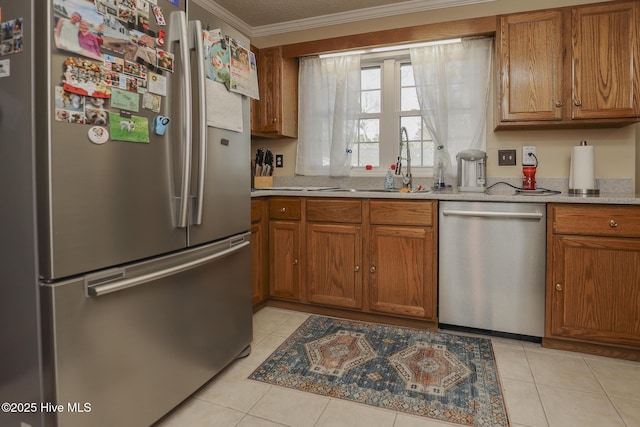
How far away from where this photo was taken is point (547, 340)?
2234mm

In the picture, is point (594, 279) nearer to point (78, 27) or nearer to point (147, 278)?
point (147, 278)

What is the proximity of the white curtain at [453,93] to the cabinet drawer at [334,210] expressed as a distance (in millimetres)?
832

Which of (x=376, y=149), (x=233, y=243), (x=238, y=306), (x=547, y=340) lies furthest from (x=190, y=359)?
(x=376, y=149)

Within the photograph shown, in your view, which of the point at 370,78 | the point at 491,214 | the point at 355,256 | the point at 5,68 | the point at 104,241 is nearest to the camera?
the point at 5,68

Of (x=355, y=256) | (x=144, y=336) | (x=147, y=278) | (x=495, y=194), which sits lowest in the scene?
(x=144, y=336)

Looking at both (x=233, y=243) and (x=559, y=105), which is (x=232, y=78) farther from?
(x=559, y=105)

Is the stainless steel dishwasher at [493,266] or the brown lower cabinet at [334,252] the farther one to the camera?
the brown lower cabinet at [334,252]

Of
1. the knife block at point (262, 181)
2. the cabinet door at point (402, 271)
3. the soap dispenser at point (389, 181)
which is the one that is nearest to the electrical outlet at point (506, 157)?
the soap dispenser at point (389, 181)

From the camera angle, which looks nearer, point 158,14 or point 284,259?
point 158,14

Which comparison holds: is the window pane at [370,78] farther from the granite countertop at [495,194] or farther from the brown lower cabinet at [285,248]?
the brown lower cabinet at [285,248]

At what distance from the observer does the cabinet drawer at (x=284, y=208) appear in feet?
9.10

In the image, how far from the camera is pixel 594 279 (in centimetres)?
209

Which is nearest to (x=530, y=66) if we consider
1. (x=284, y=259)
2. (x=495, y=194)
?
(x=495, y=194)

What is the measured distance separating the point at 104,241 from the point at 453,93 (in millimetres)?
2574
